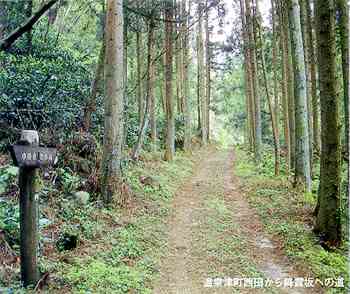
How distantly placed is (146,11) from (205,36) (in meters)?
16.5

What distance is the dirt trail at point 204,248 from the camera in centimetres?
609

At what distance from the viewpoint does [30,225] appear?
204 inches

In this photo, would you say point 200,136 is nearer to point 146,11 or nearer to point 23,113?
point 146,11

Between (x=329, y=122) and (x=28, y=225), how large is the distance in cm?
530

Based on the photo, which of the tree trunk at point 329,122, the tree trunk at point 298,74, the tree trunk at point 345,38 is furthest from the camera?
the tree trunk at point 298,74

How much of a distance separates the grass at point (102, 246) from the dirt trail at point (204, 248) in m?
0.28

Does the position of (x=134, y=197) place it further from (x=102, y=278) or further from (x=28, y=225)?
(x=28, y=225)

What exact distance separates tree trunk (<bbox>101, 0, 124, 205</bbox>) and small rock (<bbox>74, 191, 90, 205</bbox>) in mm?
580

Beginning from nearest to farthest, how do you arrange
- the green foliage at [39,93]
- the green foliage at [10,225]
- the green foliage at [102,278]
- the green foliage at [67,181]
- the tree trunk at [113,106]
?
the green foliage at [102,278], the green foliage at [10,225], the green foliage at [67,181], the tree trunk at [113,106], the green foliage at [39,93]

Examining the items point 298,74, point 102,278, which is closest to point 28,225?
point 102,278

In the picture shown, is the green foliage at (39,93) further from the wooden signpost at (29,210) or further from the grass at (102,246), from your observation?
the wooden signpost at (29,210)

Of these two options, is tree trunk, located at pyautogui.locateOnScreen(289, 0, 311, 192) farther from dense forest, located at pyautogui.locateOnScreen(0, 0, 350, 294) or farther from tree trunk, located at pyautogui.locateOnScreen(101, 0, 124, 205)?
tree trunk, located at pyautogui.locateOnScreen(101, 0, 124, 205)

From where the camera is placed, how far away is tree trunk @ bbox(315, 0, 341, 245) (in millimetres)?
7309

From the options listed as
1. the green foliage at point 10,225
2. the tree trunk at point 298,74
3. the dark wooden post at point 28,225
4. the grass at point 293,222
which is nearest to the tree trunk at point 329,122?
the grass at point 293,222
